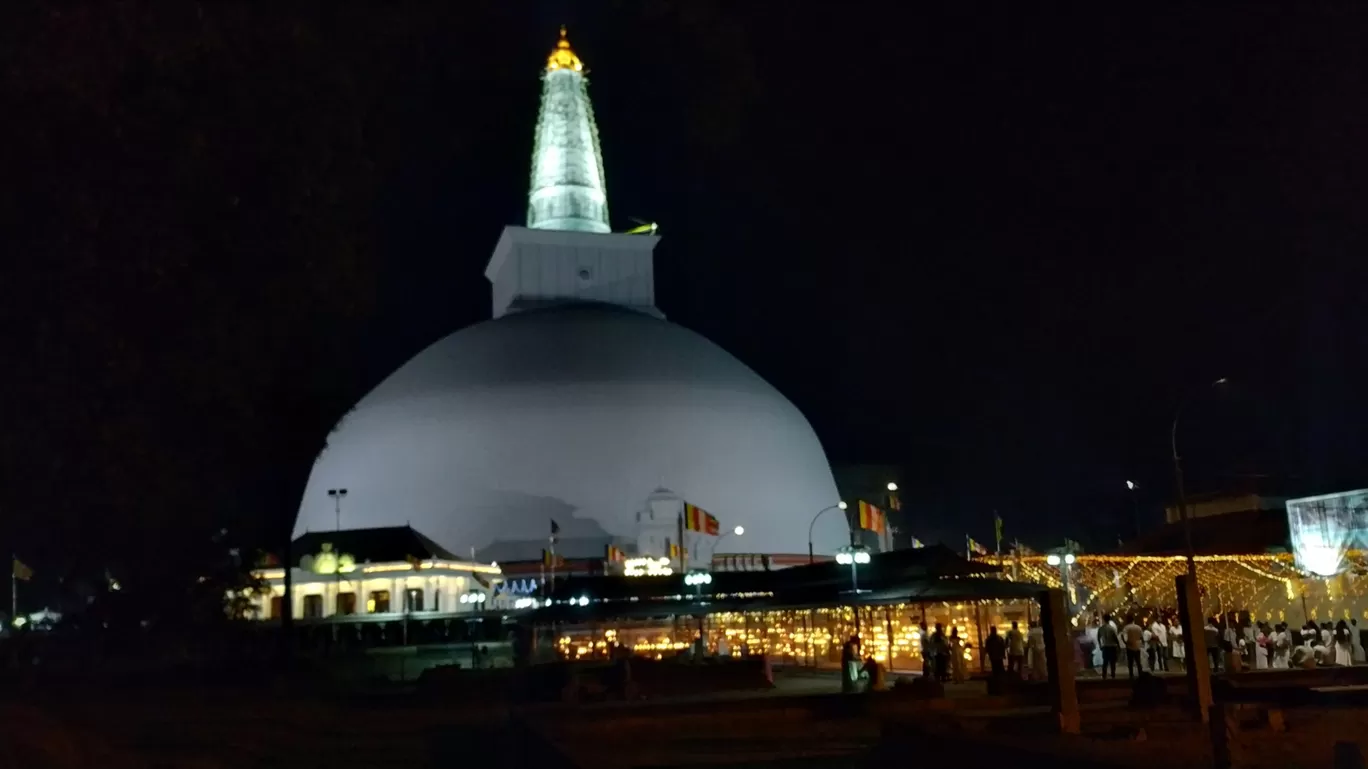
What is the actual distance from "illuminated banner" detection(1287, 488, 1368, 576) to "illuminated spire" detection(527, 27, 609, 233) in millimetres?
37969

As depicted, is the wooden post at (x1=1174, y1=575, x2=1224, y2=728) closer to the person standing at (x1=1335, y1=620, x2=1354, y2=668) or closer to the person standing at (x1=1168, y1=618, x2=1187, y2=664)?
the person standing at (x1=1335, y1=620, x2=1354, y2=668)

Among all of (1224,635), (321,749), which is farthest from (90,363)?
(1224,635)

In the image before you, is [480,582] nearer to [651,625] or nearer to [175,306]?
[651,625]

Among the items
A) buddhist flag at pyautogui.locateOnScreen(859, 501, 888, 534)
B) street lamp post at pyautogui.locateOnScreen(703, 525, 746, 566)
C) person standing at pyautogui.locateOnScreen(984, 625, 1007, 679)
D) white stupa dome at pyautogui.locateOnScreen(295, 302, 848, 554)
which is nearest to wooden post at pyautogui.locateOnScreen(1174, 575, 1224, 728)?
person standing at pyautogui.locateOnScreen(984, 625, 1007, 679)

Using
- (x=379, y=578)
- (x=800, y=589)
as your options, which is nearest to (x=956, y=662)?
(x=800, y=589)

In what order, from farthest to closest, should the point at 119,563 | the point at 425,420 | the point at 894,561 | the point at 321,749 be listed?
the point at 425,420
the point at 894,561
the point at 119,563
the point at 321,749

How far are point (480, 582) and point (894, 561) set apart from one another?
22.5 m

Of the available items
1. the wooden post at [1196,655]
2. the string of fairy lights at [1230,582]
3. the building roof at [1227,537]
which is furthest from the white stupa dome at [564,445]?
the wooden post at [1196,655]

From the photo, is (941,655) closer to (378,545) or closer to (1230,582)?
(1230,582)

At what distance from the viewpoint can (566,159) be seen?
59000 mm

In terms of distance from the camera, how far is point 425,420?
50.2 meters

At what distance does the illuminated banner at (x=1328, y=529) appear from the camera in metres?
27.1

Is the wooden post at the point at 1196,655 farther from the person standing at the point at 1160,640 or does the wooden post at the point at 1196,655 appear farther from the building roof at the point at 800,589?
the person standing at the point at 1160,640

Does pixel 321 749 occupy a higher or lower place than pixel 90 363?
lower
